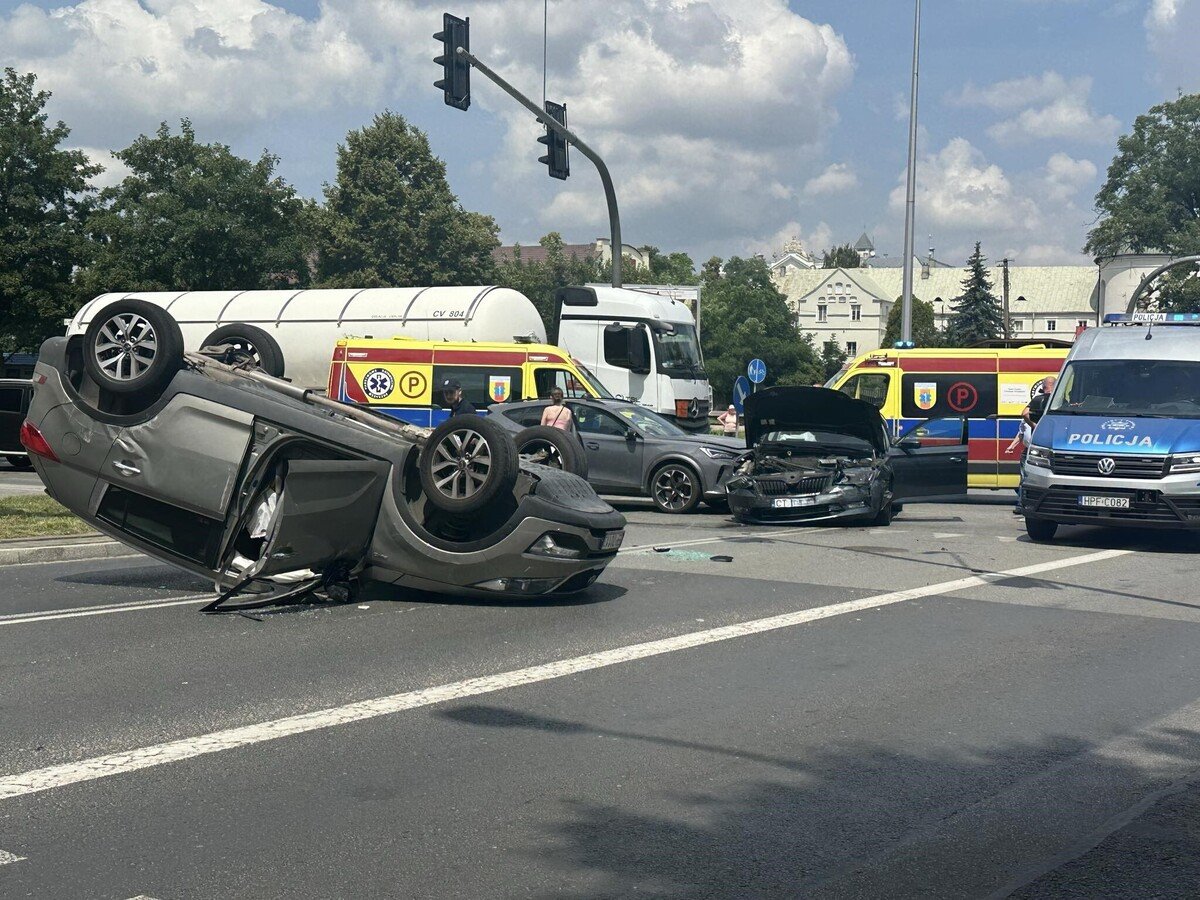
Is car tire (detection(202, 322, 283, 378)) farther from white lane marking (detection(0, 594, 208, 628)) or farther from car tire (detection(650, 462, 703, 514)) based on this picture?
car tire (detection(650, 462, 703, 514))

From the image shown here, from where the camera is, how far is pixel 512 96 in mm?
20234

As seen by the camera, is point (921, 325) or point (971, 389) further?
point (921, 325)

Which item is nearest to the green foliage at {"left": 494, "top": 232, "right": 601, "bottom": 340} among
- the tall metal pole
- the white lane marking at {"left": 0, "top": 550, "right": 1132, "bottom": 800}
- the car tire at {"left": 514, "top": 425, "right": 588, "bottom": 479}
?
the tall metal pole

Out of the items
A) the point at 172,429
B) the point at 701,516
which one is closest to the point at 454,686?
the point at 172,429

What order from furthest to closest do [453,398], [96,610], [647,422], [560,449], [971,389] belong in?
1. [971,389]
2. [647,422]
3. [453,398]
4. [560,449]
5. [96,610]

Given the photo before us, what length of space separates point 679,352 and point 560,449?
678 inches

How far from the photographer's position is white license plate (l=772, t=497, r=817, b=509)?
15.8 meters

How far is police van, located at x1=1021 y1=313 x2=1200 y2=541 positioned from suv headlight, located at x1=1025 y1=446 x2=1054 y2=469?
0.01 meters

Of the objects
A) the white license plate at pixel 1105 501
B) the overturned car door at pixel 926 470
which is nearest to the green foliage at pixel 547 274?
the overturned car door at pixel 926 470

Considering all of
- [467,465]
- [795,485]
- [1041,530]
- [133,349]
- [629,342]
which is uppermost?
[629,342]

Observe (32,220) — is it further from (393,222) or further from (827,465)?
(827,465)

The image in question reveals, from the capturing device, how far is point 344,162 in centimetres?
6594

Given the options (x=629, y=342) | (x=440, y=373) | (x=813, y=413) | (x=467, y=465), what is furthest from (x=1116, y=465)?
(x=629, y=342)

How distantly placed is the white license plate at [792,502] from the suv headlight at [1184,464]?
3.95 meters
